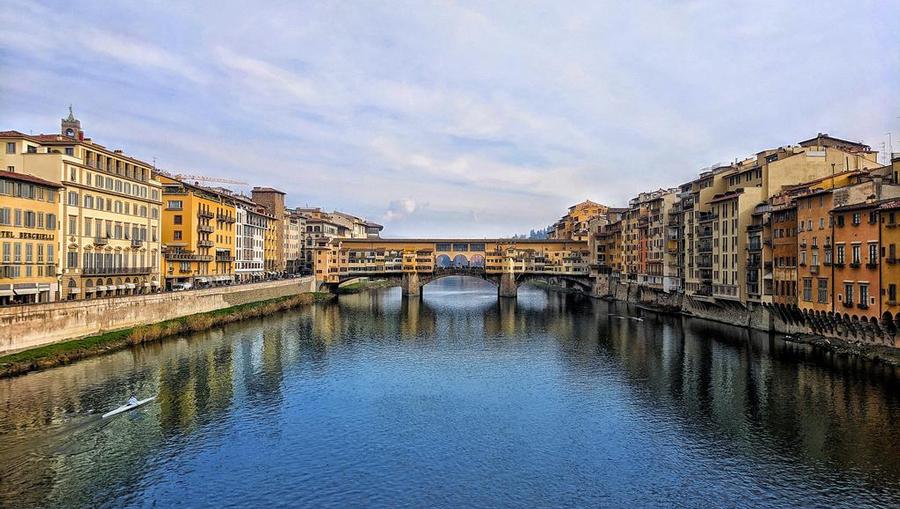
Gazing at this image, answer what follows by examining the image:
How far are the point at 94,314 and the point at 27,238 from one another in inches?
276

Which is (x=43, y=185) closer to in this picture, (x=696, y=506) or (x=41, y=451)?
(x=41, y=451)

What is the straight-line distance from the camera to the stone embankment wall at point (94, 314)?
127 ft

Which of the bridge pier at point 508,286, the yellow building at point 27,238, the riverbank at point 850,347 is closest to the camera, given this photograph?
the riverbank at point 850,347

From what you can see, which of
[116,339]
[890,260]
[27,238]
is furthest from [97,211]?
[890,260]

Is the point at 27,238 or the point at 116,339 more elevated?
the point at 27,238

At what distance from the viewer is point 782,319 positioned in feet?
178

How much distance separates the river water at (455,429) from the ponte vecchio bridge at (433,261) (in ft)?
179

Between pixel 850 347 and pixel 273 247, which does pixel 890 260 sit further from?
pixel 273 247

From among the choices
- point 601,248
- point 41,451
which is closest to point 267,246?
point 601,248

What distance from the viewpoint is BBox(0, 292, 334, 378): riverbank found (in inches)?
1466

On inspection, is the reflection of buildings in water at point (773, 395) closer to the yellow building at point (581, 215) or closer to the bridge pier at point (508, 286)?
the bridge pier at point (508, 286)

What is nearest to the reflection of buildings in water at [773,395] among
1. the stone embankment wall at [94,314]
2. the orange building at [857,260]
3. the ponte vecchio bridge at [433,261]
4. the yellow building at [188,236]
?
the orange building at [857,260]

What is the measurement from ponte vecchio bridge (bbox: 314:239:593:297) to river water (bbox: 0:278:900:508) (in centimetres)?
5466

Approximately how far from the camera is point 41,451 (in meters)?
25.6
